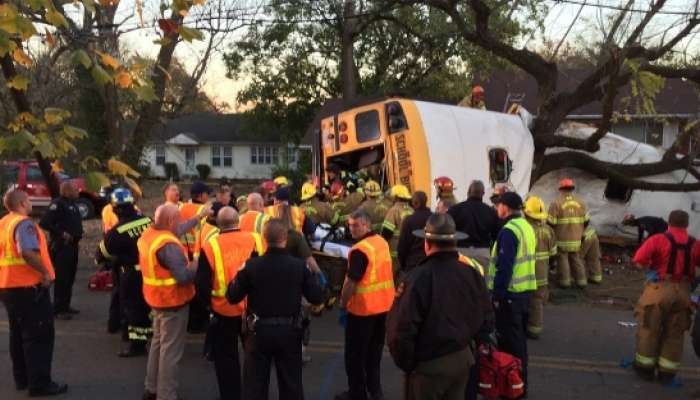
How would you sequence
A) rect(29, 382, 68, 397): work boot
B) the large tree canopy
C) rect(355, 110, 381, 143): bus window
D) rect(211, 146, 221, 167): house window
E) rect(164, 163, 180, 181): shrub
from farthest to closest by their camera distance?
rect(211, 146, 221, 167): house window < rect(164, 163, 180, 181): shrub < the large tree canopy < rect(355, 110, 381, 143): bus window < rect(29, 382, 68, 397): work boot

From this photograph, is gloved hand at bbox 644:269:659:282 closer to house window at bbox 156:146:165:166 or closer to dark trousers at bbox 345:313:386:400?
dark trousers at bbox 345:313:386:400

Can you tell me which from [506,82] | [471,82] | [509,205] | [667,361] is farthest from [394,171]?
[506,82]

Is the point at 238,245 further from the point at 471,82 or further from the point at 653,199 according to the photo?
the point at 471,82

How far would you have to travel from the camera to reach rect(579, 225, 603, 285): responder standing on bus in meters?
11.0

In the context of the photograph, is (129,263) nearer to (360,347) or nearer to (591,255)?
(360,347)

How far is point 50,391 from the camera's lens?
19.8ft

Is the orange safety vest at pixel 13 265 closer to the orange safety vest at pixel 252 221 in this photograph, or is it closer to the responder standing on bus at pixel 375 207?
the orange safety vest at pixel 252 221

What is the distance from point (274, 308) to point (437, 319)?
1330mm

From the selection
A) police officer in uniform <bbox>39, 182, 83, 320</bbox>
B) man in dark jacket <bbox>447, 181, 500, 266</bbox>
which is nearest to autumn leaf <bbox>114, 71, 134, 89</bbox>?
man in dark jacket <bbox>447, 181, 500, 266</bbox>

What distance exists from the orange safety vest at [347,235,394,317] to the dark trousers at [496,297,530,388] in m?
1.22

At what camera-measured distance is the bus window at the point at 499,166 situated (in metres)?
11.7

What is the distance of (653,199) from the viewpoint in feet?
43.2

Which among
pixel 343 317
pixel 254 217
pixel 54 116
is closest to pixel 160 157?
pixel 254 217

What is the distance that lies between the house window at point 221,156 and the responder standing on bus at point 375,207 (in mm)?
38469
